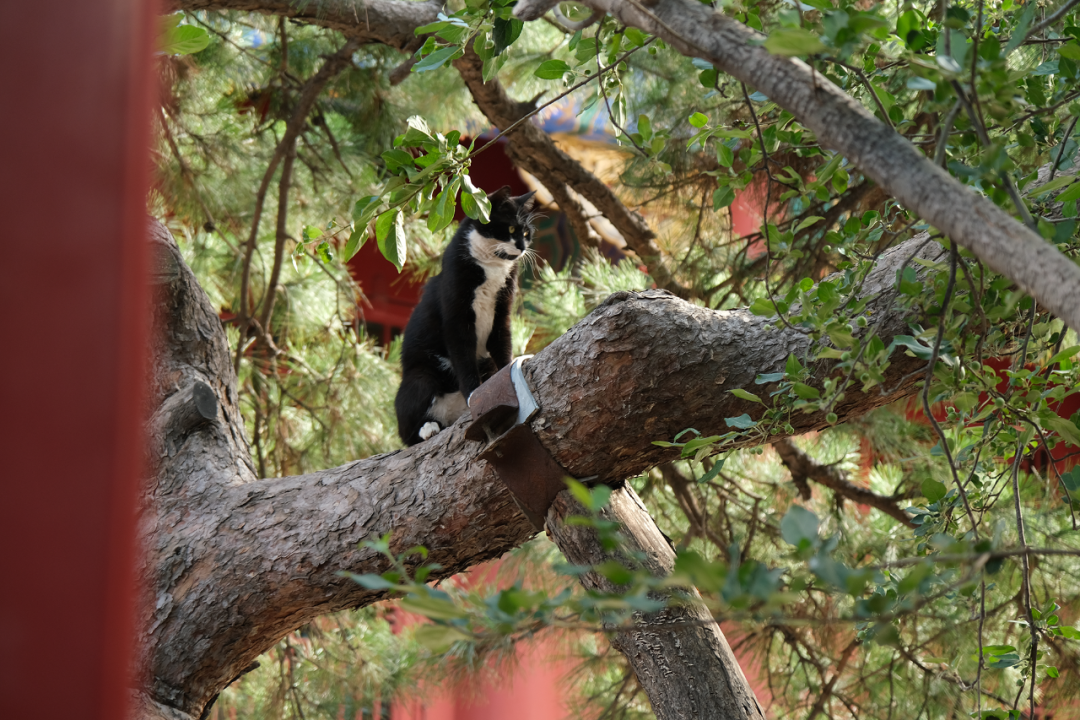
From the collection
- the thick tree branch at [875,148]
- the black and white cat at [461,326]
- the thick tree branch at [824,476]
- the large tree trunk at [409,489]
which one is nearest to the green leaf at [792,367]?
the large tree trunk at [409,489]

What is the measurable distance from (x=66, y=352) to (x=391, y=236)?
1.60ft

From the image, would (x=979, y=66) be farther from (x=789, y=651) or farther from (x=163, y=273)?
(x=789, y=651)

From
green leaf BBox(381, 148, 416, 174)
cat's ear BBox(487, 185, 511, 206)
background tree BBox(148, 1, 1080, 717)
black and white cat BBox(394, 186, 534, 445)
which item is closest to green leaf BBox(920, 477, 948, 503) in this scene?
background tree BBox(148, 1, 1080, 717)

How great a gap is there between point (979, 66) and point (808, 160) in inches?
51.3

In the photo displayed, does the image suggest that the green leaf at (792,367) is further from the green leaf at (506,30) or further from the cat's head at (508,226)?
the cat's head at (508,226)

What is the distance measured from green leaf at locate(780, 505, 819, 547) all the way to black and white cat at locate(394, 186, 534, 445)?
1.12 meters

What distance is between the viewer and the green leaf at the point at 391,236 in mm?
717

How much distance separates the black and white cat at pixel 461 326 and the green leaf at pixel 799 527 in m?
1.12

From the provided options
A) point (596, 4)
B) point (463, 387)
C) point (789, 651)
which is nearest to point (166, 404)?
point (463, 387)

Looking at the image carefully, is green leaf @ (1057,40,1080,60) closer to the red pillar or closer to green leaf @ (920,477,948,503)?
green leaf @ (920,477,948,503)

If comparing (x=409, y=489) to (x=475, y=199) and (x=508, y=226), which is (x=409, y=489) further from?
(x=508, y=226)

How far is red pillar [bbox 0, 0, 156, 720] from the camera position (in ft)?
0.89

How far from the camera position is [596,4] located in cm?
54

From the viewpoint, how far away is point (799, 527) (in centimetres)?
40
